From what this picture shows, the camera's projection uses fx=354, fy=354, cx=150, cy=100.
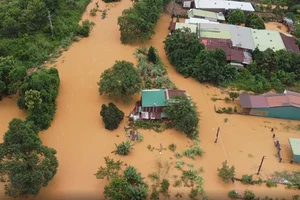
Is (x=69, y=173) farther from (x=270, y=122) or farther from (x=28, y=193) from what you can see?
(x=270, y=122)

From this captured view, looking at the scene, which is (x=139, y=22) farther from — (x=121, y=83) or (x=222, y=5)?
(x=222, y=5)

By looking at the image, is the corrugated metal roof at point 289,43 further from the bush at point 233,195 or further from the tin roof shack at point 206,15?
the bush at point 233,195

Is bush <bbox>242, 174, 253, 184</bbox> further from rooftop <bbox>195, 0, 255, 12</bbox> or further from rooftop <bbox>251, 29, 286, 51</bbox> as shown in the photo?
rooftop <bbox>195, 0, 255, 12</bbox>

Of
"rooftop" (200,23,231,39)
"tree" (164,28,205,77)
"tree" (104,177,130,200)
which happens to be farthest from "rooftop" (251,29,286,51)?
"tree" (104,177,130,200)

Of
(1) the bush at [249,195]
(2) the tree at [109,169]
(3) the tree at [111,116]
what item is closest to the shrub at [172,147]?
(2) the tree at [109,169]

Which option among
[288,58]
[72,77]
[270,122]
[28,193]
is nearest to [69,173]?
[28,193]

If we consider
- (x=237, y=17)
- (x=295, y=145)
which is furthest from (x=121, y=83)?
(x=237, y=17)
